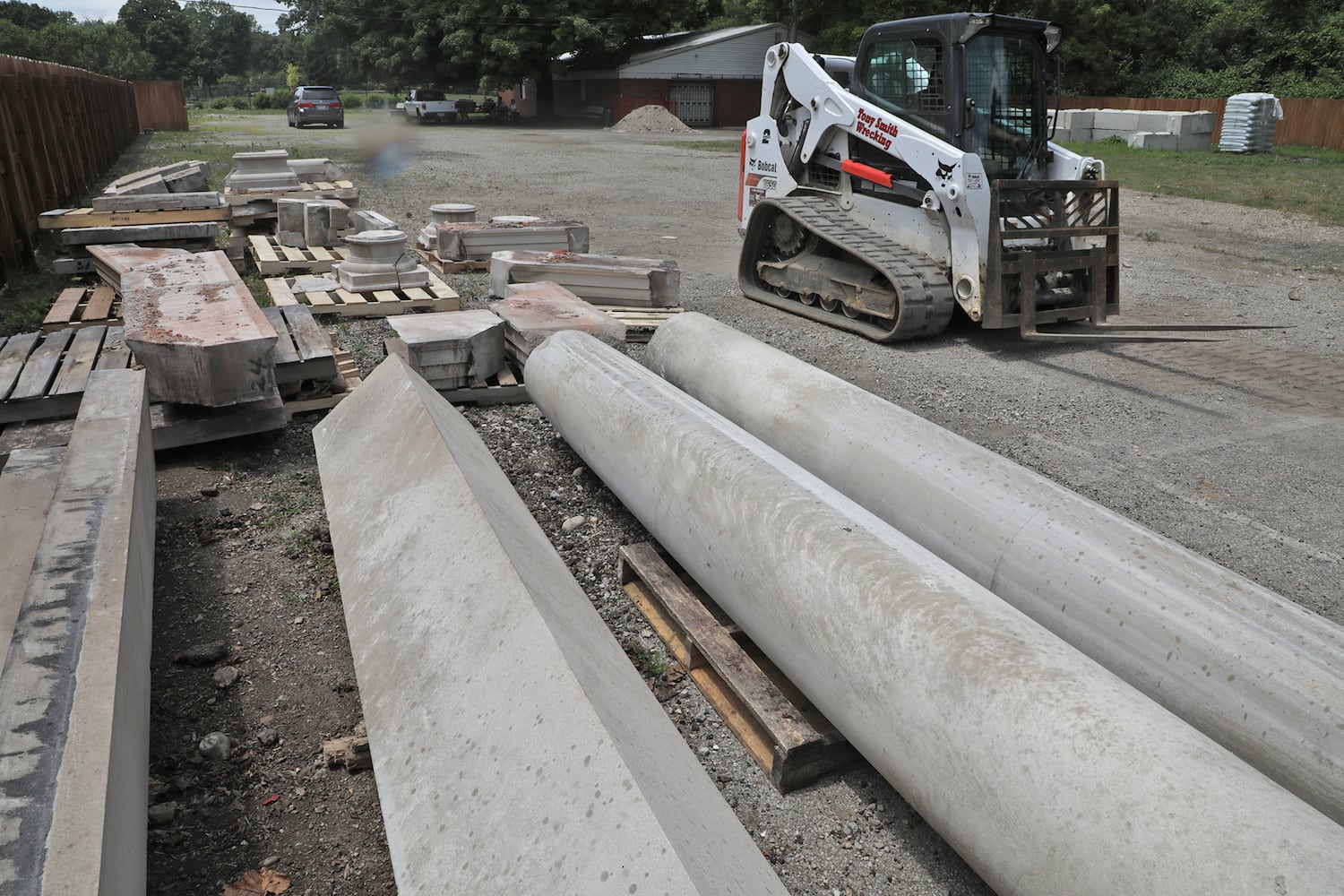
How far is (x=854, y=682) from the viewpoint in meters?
2.36

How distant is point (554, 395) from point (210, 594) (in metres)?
1.67

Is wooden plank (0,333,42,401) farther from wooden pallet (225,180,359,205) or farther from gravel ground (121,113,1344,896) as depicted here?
wooden pallet (225,180,359,205)

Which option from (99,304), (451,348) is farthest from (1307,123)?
(99,304)

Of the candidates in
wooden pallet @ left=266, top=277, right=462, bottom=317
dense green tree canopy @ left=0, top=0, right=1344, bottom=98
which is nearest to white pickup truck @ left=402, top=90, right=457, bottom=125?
dense green tree canopy @ left=0, top=0, right=1344, bottom=98

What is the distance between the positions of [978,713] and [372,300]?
6048 mm

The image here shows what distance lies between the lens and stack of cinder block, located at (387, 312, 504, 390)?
195 inches

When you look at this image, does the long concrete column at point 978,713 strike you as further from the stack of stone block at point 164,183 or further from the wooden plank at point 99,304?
the stack of stone block at point 164,183

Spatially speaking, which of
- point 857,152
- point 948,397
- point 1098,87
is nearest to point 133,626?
point 948,397

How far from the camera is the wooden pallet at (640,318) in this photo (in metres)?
6.42

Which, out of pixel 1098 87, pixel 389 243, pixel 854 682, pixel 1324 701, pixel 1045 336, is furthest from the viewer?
pixel 1098 87

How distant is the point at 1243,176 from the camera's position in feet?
57.0

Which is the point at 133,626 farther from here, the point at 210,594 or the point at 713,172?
the point at 713,172

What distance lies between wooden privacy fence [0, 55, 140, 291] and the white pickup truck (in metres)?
18.3

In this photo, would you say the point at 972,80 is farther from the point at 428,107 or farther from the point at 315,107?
the point at 428,107
